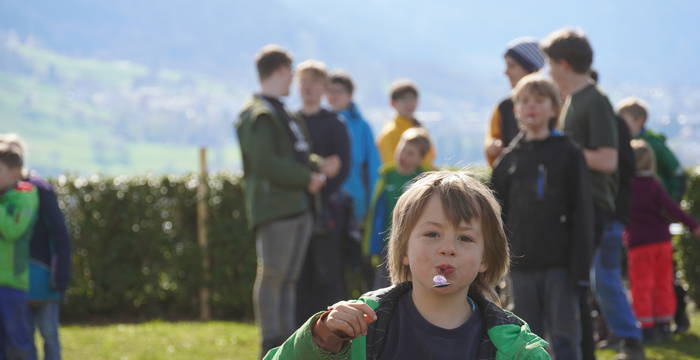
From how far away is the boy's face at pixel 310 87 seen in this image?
8234 millimetres

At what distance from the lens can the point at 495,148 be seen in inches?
246

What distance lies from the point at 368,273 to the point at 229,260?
112 inches

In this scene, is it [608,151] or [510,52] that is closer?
[608,151]

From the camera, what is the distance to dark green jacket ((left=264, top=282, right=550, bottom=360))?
2611 mm

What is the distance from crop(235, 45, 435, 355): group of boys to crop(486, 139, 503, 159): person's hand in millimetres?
1042

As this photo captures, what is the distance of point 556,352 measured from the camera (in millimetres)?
5473

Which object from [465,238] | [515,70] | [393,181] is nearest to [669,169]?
[393,181]

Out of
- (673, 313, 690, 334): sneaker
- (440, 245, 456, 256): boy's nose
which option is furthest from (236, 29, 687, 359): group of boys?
(440, 245, 456, 256): boy's nose

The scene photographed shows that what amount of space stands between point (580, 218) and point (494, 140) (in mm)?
1134

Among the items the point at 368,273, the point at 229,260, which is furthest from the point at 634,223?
the point at 229,260

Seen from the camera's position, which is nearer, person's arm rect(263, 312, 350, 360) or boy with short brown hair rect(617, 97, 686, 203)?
person's arm rect(263, 312, 350, 360)

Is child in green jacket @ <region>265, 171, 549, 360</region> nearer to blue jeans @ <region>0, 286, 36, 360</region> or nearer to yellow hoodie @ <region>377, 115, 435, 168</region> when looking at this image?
blue jeans @ <region>0, 286, 36, 360</region>

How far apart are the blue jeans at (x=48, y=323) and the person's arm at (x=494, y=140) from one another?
291 cm

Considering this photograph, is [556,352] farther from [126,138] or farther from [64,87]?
[64,87]
